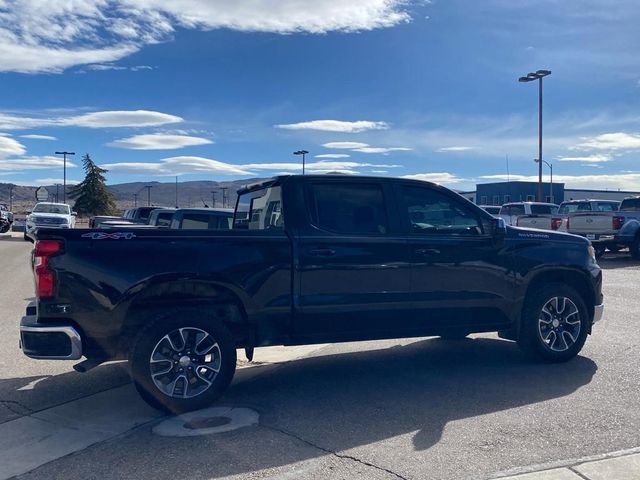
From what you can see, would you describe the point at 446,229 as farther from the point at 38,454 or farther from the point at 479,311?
the point at 38,454

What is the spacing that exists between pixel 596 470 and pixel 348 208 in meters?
3.17

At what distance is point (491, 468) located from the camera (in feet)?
14.3

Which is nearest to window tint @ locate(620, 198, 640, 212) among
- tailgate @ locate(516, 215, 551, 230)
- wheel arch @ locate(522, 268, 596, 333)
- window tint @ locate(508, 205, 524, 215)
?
tailgate @ locate(516, 215, 551, 230)

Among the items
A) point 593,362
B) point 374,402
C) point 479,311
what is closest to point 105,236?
point 374,402

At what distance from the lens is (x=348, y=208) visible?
641 cm

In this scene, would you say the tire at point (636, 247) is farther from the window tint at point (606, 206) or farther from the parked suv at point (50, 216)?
the parked suv at point (50, 216)

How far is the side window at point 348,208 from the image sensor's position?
20.6ft

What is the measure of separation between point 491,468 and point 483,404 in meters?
1.39

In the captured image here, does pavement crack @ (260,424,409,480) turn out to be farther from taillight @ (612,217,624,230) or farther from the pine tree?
the pine tree

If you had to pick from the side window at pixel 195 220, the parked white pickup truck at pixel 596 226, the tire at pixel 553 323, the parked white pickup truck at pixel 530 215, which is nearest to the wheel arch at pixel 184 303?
the tire at pixel 553 323

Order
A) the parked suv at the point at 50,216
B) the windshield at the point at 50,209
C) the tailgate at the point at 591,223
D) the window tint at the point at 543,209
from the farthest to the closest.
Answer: the windshield at the point at 50,209 < the parked suv at the point at 50,216 < the window tint at the point at 543,209 < the tailgate at the point at 591,223

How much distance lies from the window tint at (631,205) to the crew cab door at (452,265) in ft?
53.9

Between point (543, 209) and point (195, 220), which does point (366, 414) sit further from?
point (543, 209)

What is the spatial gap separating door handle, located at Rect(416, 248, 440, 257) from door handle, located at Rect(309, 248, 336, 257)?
927mm
